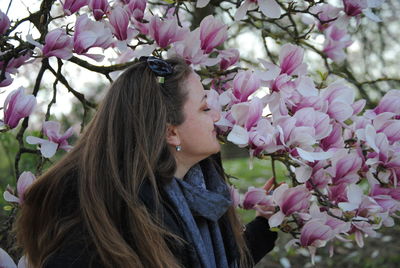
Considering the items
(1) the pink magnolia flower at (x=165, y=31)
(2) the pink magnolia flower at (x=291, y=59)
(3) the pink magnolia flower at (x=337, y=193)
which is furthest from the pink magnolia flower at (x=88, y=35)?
(3) the pink magnolia flower at (x=337, y=193)

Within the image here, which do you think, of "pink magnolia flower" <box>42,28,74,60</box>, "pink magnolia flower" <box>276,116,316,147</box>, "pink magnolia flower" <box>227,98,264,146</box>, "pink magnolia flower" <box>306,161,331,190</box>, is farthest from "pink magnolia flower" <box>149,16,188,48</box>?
"pink magnolia flower" <box>306,161,331,190</box>

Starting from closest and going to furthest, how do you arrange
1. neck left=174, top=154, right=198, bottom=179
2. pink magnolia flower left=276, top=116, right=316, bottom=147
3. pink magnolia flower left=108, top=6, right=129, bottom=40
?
pink magnolia flower left=276, top=116, right=316, bottom=147 → pink magnolia flower left=108, top=6, right=129, bottom=40 → neck left=174, top=154, right=198, bottom=179

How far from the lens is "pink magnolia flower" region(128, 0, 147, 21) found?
5.64 feet

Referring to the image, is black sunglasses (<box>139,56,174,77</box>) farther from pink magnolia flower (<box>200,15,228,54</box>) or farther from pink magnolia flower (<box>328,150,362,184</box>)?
pink magnolia flower (<box>328,150,362,184</box>)

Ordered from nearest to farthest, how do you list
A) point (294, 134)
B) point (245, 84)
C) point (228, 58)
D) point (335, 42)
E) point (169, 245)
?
point (294, 134) → point (245, 84) → point (169, 245) → point (228, 58) → point (335, 42)

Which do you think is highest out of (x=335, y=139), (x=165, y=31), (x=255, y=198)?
(x=165, y=31)

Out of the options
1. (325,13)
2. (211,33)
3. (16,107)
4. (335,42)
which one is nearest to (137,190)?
(16,107)

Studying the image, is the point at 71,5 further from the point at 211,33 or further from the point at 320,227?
the point at 320,227

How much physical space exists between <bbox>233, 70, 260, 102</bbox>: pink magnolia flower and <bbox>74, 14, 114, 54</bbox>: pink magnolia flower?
40 cm

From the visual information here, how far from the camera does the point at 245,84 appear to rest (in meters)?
1.54

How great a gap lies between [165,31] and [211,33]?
0.47 feet

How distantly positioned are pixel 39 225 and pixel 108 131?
1.14 feet

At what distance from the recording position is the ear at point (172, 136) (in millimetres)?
1715

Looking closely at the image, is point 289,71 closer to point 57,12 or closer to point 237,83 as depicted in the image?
point 237,83
